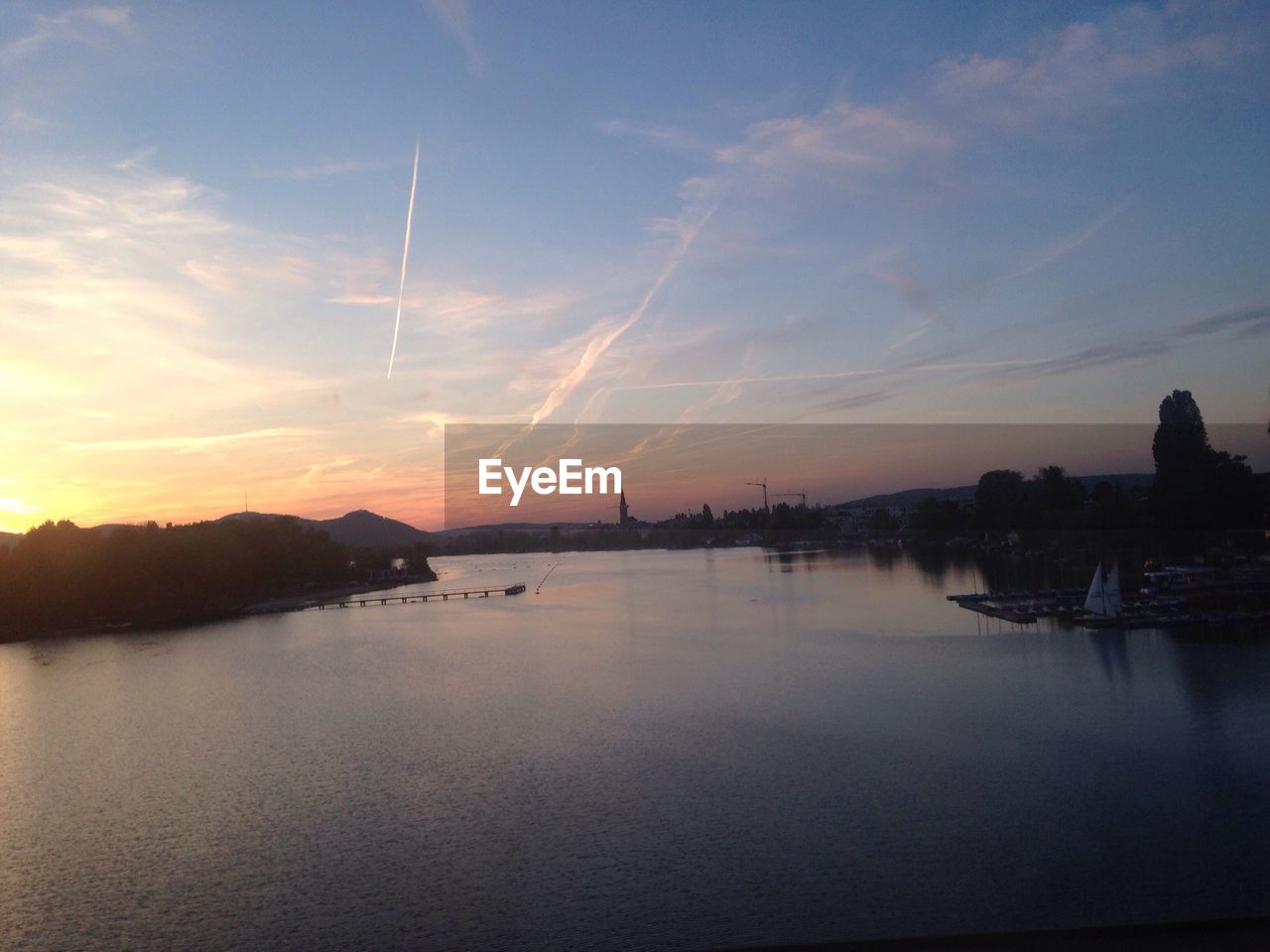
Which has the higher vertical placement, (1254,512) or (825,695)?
(1254,512)

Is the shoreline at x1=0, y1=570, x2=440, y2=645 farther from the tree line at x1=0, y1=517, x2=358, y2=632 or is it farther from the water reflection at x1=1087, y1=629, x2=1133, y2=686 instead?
the water reflection at x1=1087, y1=629, x2=1133, y2=686

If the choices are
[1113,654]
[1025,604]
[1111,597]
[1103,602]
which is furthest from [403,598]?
[1113,654]

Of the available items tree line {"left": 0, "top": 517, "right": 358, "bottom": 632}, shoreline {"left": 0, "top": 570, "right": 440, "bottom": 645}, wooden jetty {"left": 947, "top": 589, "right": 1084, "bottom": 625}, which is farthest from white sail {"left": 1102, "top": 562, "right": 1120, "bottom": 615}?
tree line {"left": 0, "top": 517, "right": 358, "bottom": 632}

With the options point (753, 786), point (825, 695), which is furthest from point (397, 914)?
point (825, 695)

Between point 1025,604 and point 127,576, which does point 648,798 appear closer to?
point 1025,604

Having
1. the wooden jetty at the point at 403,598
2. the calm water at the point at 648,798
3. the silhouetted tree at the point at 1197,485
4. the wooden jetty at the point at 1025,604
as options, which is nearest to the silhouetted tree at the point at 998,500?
the silhouetted tree at the point at 1197,485

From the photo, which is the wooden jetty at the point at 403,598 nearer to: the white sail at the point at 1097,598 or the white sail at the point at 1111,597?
the white sail at the point at 1097,598

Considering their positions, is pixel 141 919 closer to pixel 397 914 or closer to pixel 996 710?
pixel 397 914
